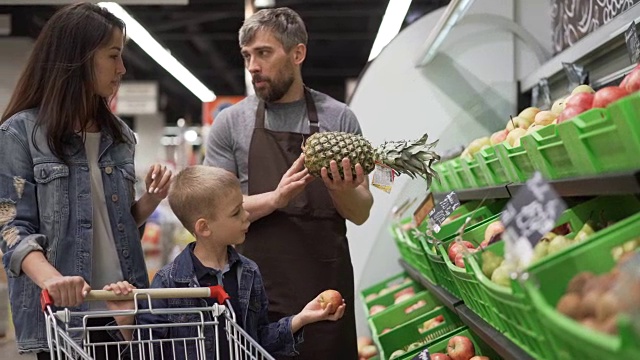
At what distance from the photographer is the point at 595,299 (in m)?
1.59

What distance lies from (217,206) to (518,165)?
100cm

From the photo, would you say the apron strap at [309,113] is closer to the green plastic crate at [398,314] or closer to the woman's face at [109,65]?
the woman's face at [109,65]

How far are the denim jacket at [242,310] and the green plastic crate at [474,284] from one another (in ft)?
1.92

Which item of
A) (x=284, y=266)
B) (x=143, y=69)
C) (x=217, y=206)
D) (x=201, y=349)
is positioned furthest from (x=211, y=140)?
(x=143, y=69)

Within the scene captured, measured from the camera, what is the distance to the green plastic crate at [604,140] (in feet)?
6.12

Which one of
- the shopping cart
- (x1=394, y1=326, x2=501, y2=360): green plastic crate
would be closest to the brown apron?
(x1=394, y1=326, x2=501, y2=360): green plastic crate

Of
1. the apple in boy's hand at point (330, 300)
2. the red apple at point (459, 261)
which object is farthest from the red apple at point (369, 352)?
the apple in boy's hand at point (330, 300)

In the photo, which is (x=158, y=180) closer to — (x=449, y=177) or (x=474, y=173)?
(x=474, y=173)

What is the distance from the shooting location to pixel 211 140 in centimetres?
376

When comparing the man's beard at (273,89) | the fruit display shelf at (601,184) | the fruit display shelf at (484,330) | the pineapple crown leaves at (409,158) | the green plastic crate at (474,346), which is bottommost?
the green plastic crate at (474,346)

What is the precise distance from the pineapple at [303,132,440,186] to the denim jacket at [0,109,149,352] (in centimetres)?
73

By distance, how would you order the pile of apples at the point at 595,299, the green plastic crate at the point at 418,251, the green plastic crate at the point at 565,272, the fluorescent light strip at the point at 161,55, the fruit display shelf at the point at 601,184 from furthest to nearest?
the fluorescent light strip at the point at 161,55
the green plastic crate at the point at 418,251
the fruit display shelf at the point at 601,184
the green plastic crate at the point at 565,272
the pile of apples at the point at 595,299

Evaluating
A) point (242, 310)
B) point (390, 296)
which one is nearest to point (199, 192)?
point (242, 310)

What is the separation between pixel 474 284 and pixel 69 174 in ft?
4.43
